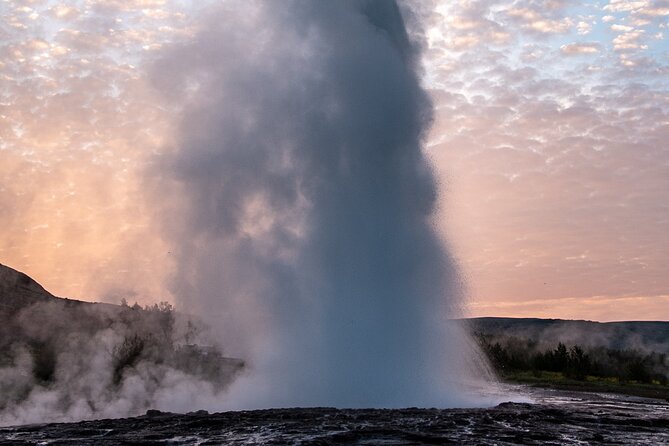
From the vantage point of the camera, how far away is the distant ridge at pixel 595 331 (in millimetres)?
81250

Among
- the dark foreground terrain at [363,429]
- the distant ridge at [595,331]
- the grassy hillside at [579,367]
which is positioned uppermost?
the distant ridge at [595,331]

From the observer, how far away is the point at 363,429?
39.7ft

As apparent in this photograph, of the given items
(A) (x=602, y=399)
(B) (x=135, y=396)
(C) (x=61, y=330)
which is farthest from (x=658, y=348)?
(B) (x=135, y=396)

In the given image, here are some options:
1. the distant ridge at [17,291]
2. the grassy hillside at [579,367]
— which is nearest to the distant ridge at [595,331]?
the grassy hillside at [579,367]

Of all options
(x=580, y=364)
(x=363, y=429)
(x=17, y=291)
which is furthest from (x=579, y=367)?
(x=17, y=291)

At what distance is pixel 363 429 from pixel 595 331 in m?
82.7

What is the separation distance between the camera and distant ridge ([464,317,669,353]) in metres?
81.2

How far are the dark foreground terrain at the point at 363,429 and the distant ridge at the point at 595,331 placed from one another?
64.1 m

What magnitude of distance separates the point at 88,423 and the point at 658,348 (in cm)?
7953

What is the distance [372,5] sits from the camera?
2242 centimetres

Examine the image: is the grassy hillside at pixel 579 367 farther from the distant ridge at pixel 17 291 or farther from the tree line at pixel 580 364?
the distant ridge at pixel 17 291

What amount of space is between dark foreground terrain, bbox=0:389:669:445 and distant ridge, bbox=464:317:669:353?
210ft

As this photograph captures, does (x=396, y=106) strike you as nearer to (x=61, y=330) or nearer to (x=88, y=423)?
(x=88, y=423)

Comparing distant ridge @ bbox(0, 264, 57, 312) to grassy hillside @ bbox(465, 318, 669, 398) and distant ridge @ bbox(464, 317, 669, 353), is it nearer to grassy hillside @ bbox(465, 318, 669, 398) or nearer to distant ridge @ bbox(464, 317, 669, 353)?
grassy hillside @ bbox(465, 318, 669, 398)
